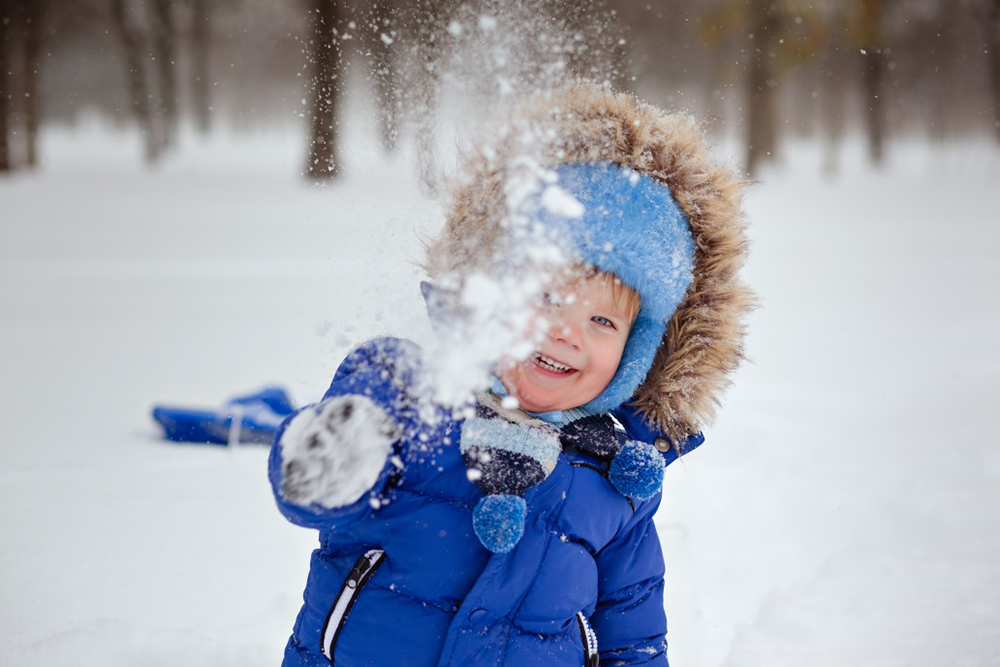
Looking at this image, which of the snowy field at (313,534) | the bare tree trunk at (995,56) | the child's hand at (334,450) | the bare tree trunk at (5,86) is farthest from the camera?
the bare tree trunk at (995,56)

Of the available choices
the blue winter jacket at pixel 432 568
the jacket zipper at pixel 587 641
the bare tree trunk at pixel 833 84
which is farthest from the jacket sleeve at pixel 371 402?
the bare tree trunk at pixel 833 84

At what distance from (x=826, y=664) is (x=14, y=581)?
1.97 meters

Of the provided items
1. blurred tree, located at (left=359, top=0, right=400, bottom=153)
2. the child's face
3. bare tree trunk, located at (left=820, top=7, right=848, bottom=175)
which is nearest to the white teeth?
the child's face

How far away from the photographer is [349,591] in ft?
5.06

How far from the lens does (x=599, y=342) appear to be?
164cm

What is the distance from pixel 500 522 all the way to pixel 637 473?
32 centimetres

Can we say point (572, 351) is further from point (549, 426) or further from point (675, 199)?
point (675, 199)

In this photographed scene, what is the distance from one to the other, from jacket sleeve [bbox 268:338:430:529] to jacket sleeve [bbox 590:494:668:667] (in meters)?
0.50

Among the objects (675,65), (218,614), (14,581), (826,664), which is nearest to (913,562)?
(826,664)

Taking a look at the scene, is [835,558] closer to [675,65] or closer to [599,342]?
[599,342]

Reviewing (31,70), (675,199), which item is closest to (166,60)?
(31,70)

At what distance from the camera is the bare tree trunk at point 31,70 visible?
16.8m

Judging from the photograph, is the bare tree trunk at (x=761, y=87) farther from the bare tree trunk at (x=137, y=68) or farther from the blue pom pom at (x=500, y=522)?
the blue pom pom at (x=500, y=522)

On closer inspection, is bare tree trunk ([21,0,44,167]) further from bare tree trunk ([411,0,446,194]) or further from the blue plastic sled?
bare tree trunk ([411,0,446,194])
